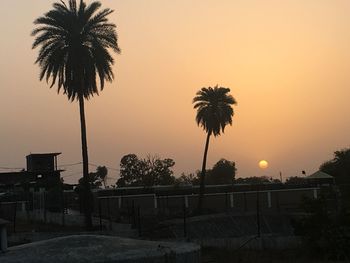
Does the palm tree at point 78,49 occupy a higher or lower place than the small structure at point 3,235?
higher

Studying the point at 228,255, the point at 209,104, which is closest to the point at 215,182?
the point at 209,104

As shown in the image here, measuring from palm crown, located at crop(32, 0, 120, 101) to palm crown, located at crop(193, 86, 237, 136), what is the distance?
76.0ft

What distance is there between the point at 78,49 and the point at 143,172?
78.6m

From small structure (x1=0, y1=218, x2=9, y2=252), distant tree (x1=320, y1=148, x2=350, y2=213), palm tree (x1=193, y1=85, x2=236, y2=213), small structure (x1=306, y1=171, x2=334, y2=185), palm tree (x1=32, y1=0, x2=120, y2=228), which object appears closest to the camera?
small structure (x1=0, y1=218, x2=9, y2=252)

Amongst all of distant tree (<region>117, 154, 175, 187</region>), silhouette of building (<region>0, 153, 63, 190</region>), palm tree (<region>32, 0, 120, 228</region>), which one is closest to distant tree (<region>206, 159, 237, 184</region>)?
distant tree (<region>117, 154, 175, 187</region>)

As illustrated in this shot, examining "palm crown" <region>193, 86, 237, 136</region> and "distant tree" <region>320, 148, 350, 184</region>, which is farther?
"distant tree" <region>320, 148, 350, 184</region>

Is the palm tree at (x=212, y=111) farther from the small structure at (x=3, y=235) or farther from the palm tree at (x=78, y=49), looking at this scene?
the small structure at (x=3, y=235)

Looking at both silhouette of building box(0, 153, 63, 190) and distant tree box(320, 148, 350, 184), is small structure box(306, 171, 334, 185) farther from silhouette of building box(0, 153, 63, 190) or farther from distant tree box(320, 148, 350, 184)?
silhouette of building box(0, 153, 63, 190)

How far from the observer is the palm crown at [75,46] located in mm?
43250

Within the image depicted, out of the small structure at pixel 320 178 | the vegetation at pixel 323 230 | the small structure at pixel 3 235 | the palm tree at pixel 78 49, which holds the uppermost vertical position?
the palm tree at pixel 78 49

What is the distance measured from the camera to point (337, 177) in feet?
285

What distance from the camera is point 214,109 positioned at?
66.5m

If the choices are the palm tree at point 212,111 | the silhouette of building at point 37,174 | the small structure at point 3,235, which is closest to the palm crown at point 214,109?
the palm tree at point 212,111

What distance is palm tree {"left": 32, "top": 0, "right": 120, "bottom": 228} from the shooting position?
43250 mm
